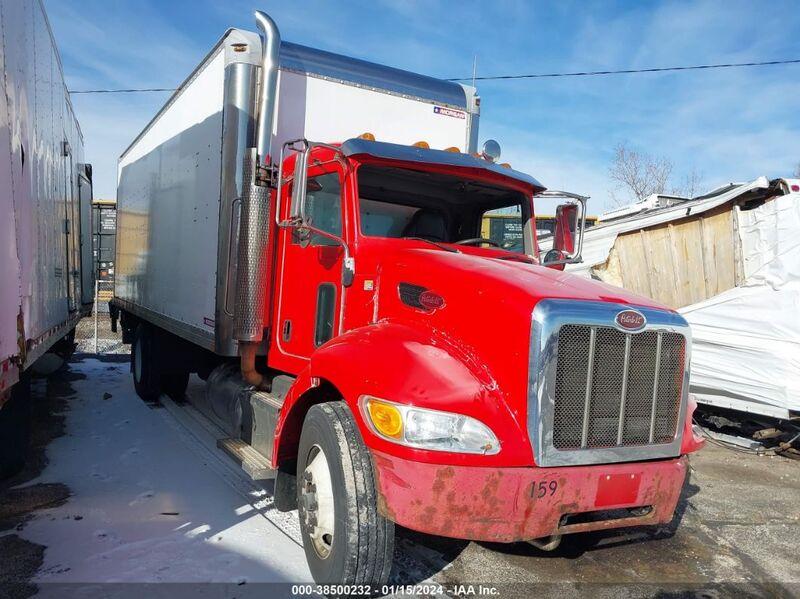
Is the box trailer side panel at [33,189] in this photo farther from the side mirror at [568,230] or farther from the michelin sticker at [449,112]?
the side mirror at [568,230]

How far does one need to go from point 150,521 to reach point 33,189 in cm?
250

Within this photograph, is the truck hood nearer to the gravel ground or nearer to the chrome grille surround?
the chrome grille surround

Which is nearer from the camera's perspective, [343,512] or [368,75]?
[343,512]

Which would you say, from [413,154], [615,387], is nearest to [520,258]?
[413,154]

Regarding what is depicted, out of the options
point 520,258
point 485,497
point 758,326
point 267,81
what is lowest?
point 485,497

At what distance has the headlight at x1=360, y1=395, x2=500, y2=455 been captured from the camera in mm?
2836

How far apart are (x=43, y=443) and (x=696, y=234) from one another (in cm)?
841

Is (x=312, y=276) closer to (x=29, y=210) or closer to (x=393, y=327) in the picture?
(x=393, y=327)

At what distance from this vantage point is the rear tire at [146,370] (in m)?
7.93

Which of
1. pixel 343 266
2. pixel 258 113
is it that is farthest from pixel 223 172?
pixel 343 266

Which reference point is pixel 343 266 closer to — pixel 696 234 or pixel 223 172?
pixel 223 172

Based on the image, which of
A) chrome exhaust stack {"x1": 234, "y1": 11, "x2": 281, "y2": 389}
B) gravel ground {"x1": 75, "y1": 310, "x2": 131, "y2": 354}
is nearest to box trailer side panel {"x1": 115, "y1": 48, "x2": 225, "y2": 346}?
chrome exhaust stack {"x1": 234, "y1": 11, "x2": 281, "y2": 389}

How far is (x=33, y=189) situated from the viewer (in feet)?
14.1

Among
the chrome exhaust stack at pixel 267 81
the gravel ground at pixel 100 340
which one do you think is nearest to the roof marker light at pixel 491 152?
the chrome exhaust stack at pixel 267 81
